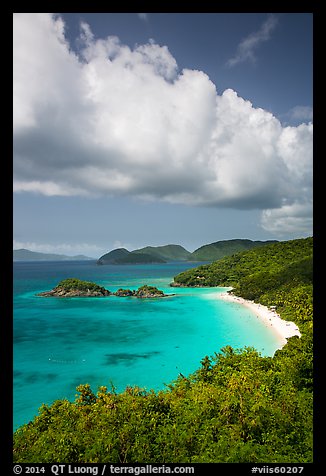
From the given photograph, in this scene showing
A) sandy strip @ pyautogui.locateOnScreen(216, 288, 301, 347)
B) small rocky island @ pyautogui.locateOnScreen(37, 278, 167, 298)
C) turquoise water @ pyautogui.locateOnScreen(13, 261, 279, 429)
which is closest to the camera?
turquoise water @ pyautogui.locateOnScreen(13, 261, 279, 429)

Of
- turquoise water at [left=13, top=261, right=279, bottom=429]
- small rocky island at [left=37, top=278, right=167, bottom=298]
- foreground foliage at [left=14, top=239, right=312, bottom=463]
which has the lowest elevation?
turquoise water at [left=13, top=261, right=279, bottom=429]

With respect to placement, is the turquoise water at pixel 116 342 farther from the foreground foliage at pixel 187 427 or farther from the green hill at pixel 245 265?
the green hill at pixel 245 265

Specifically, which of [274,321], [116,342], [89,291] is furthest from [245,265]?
[116,342]

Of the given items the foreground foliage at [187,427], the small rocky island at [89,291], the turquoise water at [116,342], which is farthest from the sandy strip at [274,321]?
the small rocky island at [89,291]

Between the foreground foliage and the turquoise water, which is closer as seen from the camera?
the foreground foliage

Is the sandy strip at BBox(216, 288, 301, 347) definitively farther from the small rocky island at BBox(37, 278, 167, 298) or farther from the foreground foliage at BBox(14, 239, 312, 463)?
the small rocky island at BBox(37, 278, 167, 298)

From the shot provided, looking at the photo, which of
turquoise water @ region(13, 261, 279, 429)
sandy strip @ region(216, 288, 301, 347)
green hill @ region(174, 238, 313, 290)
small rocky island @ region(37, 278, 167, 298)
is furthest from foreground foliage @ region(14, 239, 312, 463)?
green hill @ region(174, 238, 313, 290)

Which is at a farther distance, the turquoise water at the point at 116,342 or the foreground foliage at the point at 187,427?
the turquoise water at the point at 116,342

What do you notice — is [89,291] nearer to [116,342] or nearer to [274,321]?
[116,342]

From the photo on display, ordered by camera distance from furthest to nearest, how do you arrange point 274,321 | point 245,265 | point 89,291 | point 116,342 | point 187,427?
1. point 245,265
2. point 89,291
3. point 274,321
4. point 116,342
5. point 187,427
